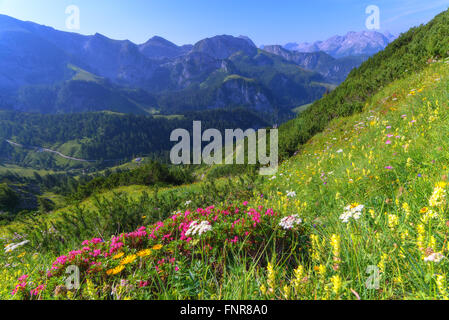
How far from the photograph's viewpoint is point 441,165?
3105mm

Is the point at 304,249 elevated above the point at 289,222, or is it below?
below

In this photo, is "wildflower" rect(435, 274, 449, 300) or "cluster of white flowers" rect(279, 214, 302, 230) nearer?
"wildflower" rect(435, 274, 449, 300)

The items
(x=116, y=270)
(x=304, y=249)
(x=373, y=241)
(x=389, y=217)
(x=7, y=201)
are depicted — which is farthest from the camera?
(x=7, y=201)

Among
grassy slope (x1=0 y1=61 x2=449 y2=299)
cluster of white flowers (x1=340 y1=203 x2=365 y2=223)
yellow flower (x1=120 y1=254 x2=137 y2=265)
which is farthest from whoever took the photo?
yellow flower (x1=120 y1=254 x2=137 y2=265)

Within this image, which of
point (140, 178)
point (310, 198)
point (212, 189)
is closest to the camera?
point (310, 198)

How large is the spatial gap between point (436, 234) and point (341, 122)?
15099 millimetres

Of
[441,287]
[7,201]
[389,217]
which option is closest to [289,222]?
[389,217]

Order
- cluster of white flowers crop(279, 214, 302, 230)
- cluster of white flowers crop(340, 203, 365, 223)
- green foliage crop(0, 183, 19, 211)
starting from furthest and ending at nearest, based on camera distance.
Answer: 1. green foliage crop(0, 183, 19, 211)
2. cluster of white flowers crop(279, 214, 302, 230)
3. cluster of white flowers crop(340, 203, 365, 223)

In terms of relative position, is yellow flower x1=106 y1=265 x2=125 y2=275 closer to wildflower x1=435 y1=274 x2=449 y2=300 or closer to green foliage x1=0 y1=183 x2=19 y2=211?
wildflower x1=435 y1=274 x2=449 y2=300
